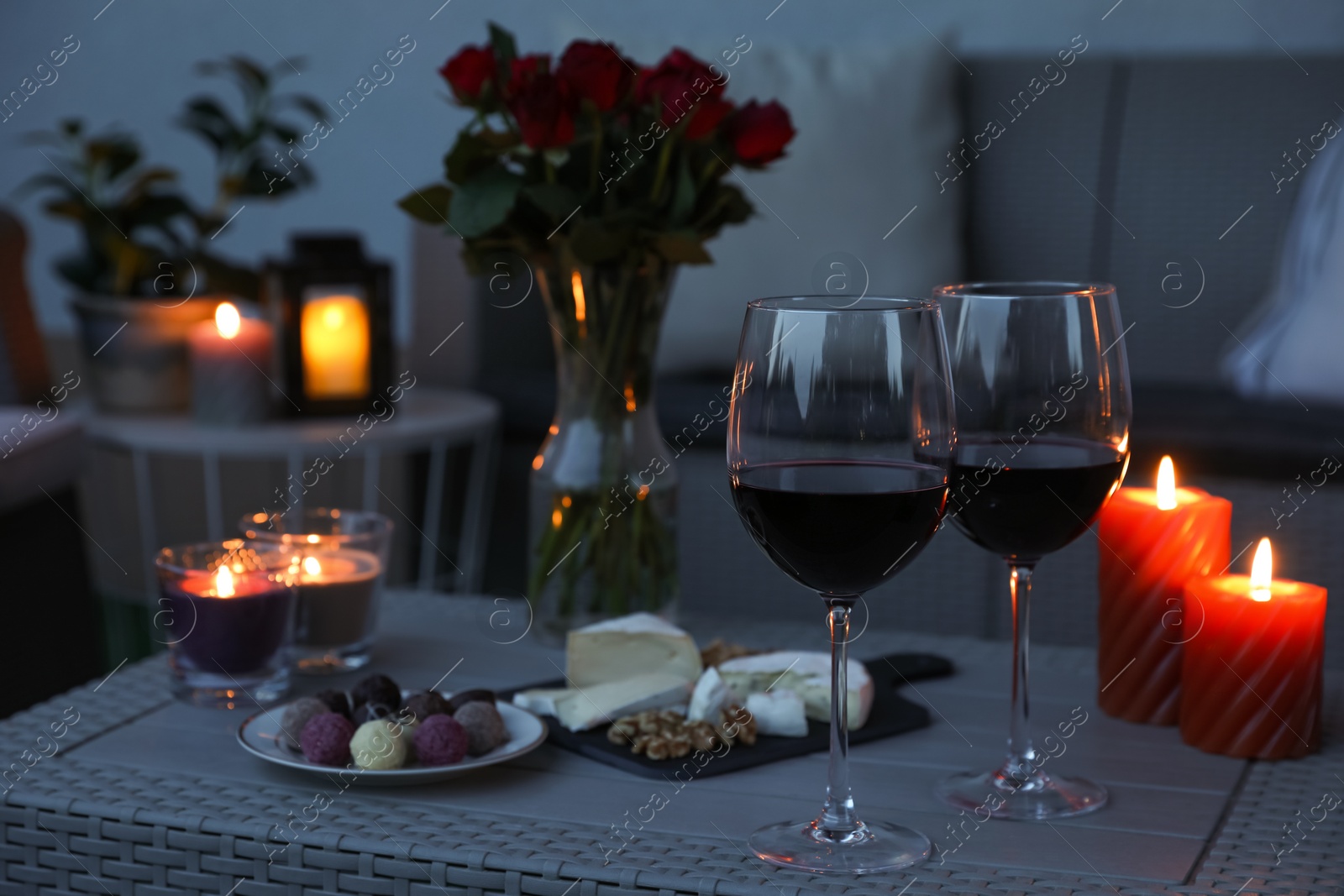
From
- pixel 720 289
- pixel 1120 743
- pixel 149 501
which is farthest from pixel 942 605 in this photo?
pixel 149 501

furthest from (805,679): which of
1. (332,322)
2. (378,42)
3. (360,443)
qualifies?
(378,42)

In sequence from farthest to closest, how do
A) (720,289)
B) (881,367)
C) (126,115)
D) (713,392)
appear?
(126,115) < (720,289) < (713,392) < (881,367)

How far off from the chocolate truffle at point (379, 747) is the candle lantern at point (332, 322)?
1.24m

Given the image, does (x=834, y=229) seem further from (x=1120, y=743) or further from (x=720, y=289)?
(x=1120, y=743)

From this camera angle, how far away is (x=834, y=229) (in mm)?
2148

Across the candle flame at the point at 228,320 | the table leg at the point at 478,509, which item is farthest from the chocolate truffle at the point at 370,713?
the table leg at the point at 478,509

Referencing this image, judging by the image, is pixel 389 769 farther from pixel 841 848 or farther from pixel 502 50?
pixel 502 50

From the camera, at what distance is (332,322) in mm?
1912

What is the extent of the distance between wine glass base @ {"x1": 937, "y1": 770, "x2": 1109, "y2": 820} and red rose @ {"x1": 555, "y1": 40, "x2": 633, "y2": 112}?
0.51 meters

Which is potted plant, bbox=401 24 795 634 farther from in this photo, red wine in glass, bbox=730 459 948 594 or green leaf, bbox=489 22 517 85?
red wine in glass, bbox=730 459 948 594

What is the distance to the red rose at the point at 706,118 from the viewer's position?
38.3 inches

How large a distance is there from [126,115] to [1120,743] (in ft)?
9.82

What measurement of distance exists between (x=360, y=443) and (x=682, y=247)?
93cm

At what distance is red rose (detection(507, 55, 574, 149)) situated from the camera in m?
0.95
